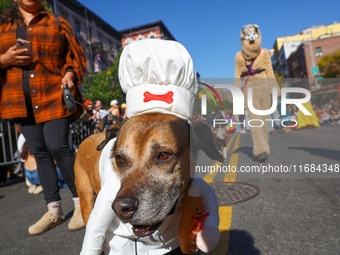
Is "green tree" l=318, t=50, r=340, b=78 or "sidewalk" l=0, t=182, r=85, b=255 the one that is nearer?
"sidewalk" l=0, t=182, r=85, b=255

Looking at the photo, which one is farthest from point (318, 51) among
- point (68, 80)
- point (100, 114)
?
point (68, 80)

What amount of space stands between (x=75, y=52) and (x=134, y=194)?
2426mm

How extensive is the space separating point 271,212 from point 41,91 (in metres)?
2.77

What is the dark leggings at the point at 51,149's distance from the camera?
3.11m

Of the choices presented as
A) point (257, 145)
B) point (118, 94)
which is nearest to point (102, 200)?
point (257, 145)

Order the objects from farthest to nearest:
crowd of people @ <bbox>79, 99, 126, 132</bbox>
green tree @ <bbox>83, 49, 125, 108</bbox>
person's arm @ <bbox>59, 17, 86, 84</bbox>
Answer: green tree @ <bbox>83, 49, 125, 108</bbox>, crowd of people @ <bbox>79, 99, 126, 132</bbox>, person's arm @ <bbox>59, 17, 86, 84</bbox>

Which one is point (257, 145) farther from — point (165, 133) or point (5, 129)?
point (5, 129)

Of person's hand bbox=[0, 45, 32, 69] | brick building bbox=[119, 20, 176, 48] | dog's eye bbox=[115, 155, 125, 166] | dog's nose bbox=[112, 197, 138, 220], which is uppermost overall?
brick building bbox=[119, 20, 176, 48]

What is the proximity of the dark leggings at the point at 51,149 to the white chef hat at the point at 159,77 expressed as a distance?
1.53m

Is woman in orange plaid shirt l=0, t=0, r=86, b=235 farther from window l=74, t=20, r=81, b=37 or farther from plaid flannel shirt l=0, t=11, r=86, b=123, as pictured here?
window l=74, t=20, r=81, b=37

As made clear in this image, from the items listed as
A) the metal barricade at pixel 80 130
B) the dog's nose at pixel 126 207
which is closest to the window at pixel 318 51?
the metal barricade at pixel 80 130

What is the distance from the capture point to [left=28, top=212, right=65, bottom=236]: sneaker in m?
2.98

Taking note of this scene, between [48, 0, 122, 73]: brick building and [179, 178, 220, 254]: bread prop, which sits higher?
[48, 0, 122, 73]: brick building

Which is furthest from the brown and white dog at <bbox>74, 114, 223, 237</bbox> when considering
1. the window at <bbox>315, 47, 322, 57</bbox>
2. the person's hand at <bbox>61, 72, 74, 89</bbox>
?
the window at <bbox>315, 47, 322, 57</bbox>
